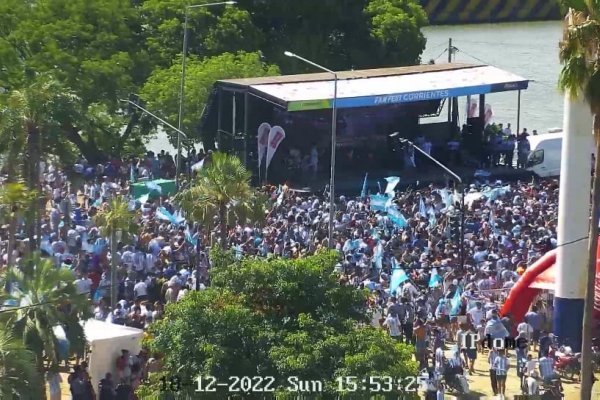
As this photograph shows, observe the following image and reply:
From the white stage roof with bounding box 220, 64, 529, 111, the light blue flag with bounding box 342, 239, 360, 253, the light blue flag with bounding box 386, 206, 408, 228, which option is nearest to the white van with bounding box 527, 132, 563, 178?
the white stage roof with bounding box 220, 64, 529, 111

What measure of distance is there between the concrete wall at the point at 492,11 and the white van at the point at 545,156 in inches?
1776

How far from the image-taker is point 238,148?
48.4 m

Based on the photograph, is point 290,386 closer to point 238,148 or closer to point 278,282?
point 278,282

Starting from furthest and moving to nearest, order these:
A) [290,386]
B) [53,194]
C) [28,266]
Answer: [53,194], [28,266], [290,386]

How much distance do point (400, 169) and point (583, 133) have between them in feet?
68.8

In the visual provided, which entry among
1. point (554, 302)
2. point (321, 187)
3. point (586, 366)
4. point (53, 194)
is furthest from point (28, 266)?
point (321, 187)

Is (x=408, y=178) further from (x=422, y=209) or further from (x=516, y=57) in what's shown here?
(x=516, y=57)

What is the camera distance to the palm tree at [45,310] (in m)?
21.8

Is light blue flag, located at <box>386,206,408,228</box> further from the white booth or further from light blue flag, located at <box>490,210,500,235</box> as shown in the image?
the white booth

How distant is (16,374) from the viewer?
1989 cm

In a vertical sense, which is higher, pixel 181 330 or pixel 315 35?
pixel 315 35

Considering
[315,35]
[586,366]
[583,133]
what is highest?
[315,35]

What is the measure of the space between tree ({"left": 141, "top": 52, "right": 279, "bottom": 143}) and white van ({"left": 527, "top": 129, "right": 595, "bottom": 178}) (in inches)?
397

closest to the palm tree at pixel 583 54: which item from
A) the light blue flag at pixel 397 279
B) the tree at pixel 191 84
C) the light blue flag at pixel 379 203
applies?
the light blue flag at pixel 397 279
